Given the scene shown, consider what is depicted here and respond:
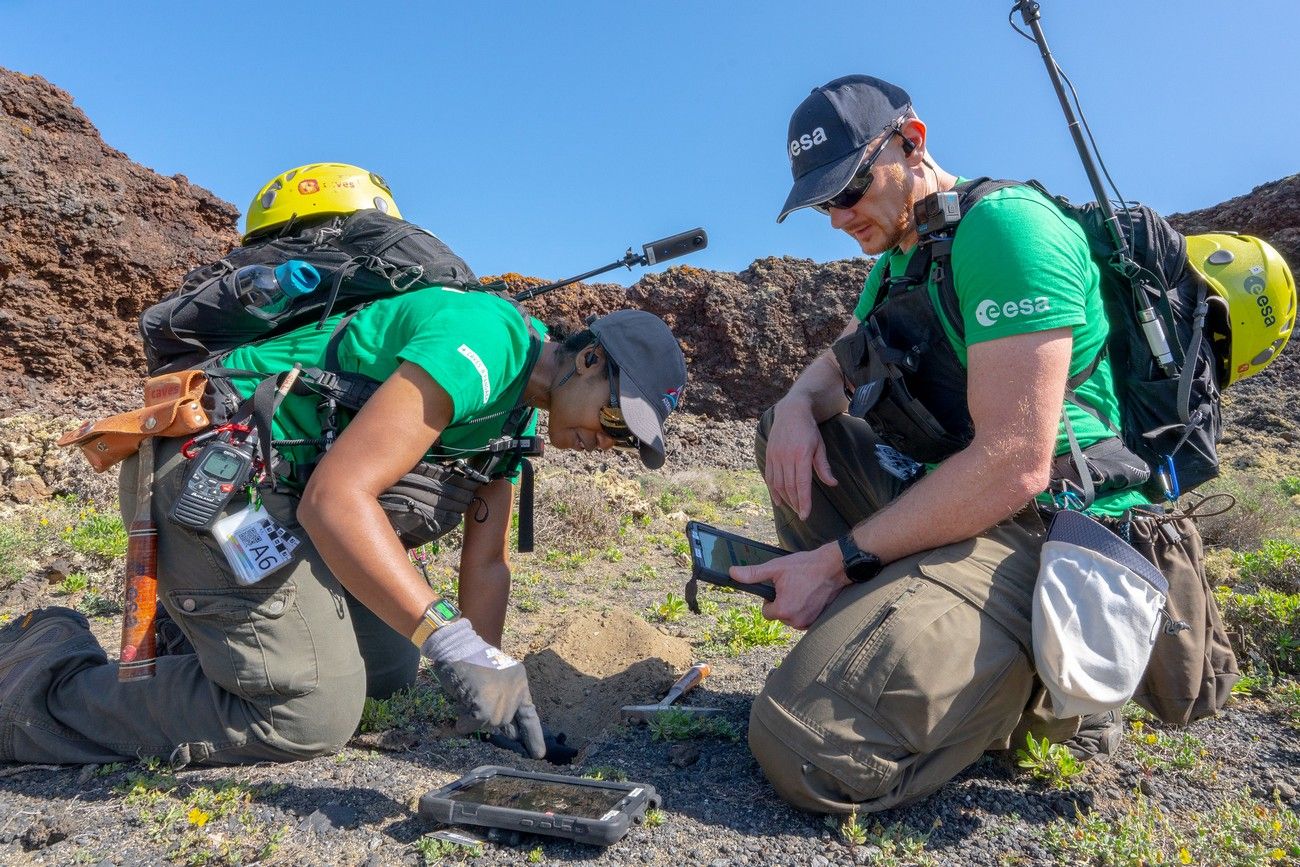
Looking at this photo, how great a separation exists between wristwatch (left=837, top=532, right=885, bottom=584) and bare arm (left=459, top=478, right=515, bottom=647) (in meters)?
1.51

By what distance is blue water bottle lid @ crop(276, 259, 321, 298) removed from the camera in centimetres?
277

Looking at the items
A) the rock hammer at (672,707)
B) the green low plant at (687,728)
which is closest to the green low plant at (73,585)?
the rock hammer at (672,707)

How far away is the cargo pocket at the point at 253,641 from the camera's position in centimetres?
260

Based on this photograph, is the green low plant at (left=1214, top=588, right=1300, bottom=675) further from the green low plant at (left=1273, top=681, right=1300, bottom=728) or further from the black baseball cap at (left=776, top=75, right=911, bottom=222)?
the black baseball cap at (left=776, top=75, right=911, bottom=222)

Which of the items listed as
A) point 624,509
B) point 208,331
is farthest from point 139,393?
point 208,331

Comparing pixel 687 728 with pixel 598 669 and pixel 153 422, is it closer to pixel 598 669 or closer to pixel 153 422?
pixel 598 669

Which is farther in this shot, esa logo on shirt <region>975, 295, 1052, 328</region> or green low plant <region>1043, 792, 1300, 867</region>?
esa logo on shirt <region>975, 295, 1052, 328</region>

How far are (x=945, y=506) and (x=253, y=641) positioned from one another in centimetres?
205

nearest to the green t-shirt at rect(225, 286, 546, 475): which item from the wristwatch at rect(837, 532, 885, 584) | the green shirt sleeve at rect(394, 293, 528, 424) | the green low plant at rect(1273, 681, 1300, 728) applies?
the green shirt sleeve at rect(394, 293, 528, 424)

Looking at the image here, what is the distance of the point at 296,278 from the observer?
277 centimetres

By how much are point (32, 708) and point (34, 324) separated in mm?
7711

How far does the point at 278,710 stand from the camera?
2600mm

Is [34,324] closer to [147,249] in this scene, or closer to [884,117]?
[147,249]

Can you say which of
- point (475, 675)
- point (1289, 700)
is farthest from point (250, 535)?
point (1289, 700)
